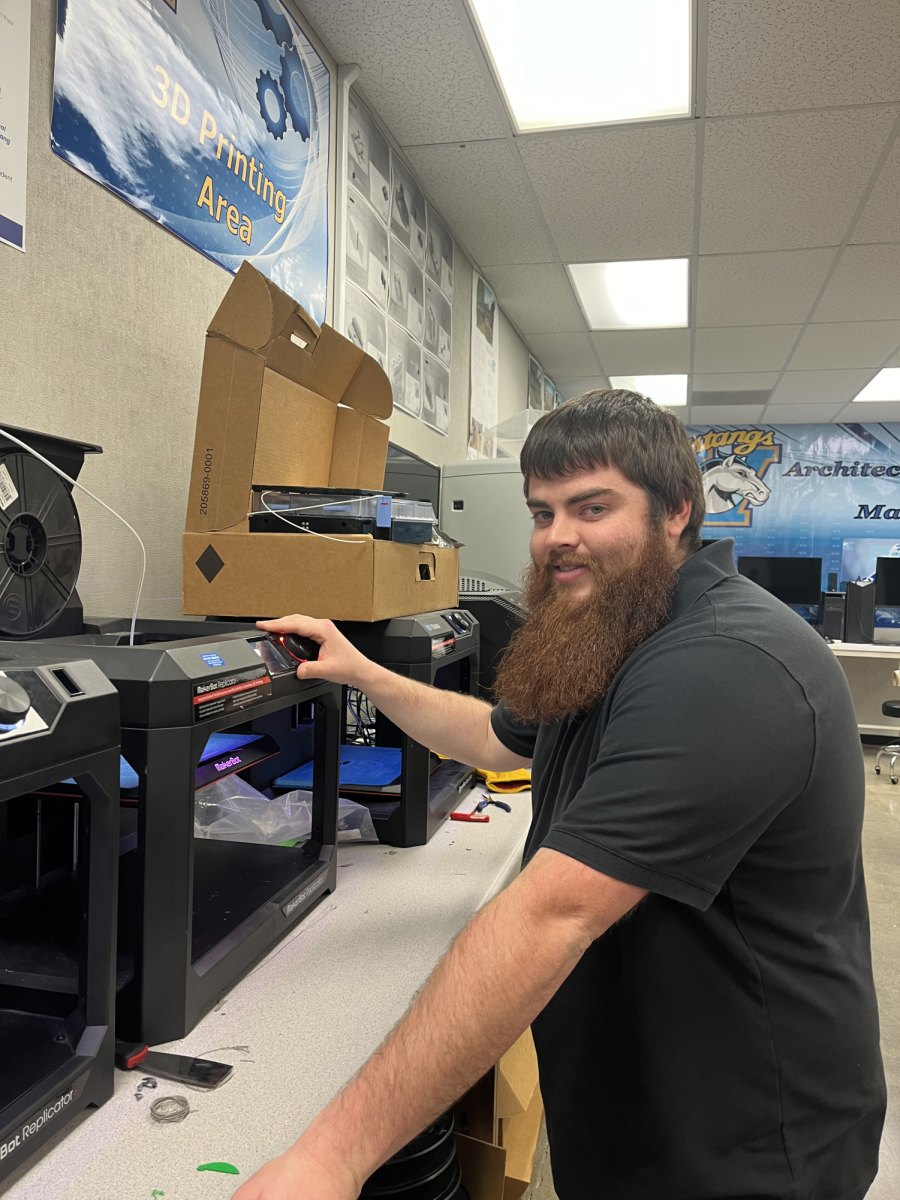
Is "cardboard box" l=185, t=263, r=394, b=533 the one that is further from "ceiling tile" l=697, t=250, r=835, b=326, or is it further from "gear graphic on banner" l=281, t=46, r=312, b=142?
"ceiling tile" l=697, t=250, r=835, b=326

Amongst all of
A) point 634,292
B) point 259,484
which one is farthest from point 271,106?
point 634,292

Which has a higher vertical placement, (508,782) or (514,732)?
(514,732)

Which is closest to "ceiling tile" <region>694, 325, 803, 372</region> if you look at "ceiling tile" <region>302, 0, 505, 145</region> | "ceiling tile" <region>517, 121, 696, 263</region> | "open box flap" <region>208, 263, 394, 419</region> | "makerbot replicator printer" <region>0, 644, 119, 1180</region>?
"ceiling tile" <region>517, 121, 696, 263</region>

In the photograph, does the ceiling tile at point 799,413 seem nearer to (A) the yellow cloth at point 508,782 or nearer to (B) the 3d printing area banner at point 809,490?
(B) the 3d printing area banner at point 809,490

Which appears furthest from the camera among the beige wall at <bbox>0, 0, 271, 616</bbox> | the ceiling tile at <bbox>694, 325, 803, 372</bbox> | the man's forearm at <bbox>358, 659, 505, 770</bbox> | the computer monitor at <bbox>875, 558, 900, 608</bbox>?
the computer monitor at <bbox>875, 558, 900, 608</bbox>

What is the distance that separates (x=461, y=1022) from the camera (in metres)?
0.64

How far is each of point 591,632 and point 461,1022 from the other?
453mm

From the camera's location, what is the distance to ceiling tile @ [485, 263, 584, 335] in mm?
3705

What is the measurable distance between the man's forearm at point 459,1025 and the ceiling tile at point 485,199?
2579 millimetres

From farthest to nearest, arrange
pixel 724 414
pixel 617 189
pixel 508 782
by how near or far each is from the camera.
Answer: pixel 724 414
pixel 617 189
pixel 508 782

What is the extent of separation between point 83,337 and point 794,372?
204 inches

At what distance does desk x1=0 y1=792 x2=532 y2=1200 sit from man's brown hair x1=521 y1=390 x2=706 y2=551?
603 millimetres

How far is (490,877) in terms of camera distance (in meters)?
1.21

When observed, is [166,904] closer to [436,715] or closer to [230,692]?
[230,692]
